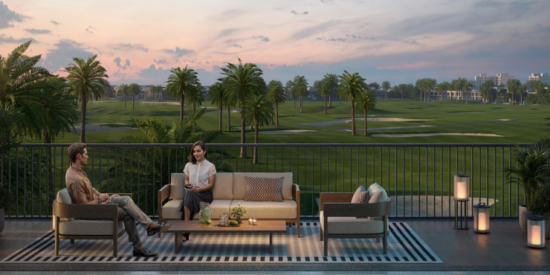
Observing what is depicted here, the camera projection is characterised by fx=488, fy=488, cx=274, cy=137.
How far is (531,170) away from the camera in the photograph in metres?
6.18

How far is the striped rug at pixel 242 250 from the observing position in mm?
5066

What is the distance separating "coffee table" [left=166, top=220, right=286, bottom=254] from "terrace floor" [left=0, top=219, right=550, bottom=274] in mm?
388

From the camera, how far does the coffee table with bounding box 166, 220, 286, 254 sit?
202 inches

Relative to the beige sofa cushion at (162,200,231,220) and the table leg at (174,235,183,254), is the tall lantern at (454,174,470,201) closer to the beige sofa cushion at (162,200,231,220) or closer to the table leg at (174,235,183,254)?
the beige sofa cushion at (162,200,231,220)

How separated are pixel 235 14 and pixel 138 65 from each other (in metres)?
27.0

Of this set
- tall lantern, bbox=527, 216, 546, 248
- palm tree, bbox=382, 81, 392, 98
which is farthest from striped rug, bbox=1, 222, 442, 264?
palm tree, bbox=382, 81, 392, 98

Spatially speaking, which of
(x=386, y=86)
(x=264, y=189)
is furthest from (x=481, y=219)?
(x=386, y=86)

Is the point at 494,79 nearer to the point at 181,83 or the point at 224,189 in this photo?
the point at 181,83

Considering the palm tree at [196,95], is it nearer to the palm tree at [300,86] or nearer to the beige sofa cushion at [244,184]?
the palm tree at [300,86]

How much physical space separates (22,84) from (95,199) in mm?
13624

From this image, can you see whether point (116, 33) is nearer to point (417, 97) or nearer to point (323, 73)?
point (323, 73)

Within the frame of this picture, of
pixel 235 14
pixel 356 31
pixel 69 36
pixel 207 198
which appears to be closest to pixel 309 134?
pixel 235 14

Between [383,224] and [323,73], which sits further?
[323,73]

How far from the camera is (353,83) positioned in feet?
217
